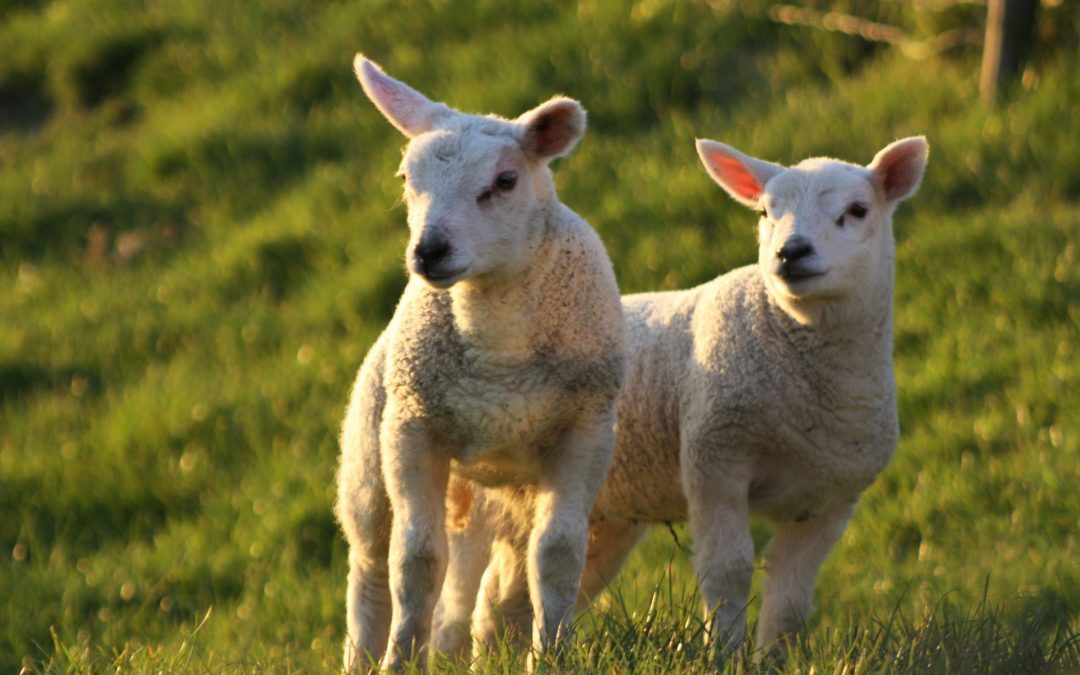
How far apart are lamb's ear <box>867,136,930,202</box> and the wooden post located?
4.07 meters

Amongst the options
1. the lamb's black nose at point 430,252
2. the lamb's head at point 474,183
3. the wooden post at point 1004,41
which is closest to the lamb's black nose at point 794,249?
the lamb's head at point 474,183

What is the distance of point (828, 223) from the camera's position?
5301mm

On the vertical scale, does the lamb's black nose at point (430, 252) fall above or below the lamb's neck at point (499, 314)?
above

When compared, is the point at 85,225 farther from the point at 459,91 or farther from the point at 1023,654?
the point at 1023,654

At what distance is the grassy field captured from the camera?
269 inches

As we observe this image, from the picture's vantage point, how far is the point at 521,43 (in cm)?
Answer: 1098

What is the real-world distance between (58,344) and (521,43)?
317cm

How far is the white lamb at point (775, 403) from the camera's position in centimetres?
533

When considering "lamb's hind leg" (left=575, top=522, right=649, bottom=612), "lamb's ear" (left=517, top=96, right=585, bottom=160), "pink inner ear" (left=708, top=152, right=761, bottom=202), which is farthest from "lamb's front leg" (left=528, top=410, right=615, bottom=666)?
"pink inner ear" (left=708, top=152, right=761, bottom=202)

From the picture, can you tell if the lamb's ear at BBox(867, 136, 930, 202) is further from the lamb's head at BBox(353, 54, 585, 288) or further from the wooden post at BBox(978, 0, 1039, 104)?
the wooden post at BBox(978, 0, 1039, 104)

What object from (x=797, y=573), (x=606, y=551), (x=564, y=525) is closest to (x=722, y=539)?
(x=797, y=573)

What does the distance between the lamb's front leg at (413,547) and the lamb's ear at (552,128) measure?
32.8 inches

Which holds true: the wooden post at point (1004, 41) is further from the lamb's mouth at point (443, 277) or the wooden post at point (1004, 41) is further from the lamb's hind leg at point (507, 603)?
the lamb's mouth at point (443, 277)

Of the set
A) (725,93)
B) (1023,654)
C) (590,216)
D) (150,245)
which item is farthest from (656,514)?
(150,245)
